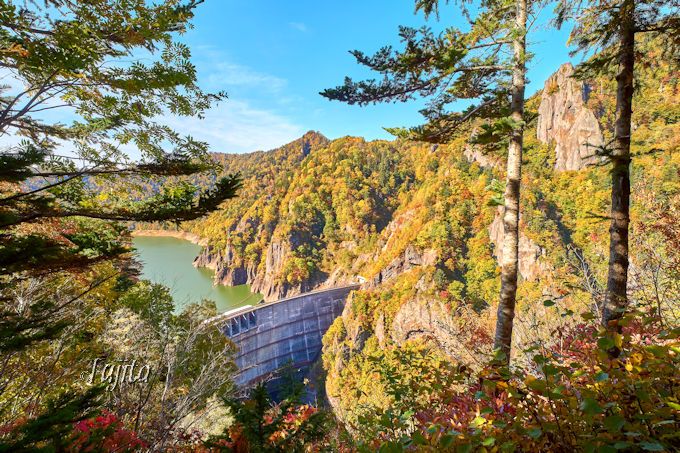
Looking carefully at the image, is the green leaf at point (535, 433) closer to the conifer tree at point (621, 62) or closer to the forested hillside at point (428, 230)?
the forested hillside at point (428, 230)

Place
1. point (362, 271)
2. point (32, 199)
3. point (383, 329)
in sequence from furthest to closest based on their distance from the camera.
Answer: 1. point (362, 271)
2. point (383, 329)
3. point (32, 199)

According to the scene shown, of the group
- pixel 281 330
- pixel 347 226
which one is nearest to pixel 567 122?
pixel 347 226

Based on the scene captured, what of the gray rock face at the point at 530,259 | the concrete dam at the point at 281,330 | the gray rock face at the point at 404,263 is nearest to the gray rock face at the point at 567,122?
the gray rock face at the point at 530,259

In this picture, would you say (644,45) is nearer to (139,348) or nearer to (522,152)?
(522,152)

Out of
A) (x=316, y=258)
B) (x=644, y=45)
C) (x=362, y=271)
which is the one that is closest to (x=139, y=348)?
(x=644, y=45)

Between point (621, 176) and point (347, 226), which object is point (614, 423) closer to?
point (621, 176)

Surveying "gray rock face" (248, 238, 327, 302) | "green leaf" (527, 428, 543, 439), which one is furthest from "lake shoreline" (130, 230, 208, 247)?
"green leaf" (527, 428, 543, 439)

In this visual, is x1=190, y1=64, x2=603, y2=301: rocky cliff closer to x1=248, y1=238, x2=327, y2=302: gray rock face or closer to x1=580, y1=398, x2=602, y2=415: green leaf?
x1=248, y1=238, x2=327, y2=302: gray rock face

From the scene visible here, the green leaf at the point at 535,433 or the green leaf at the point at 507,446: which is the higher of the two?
the green leaf at the point at 535,433
